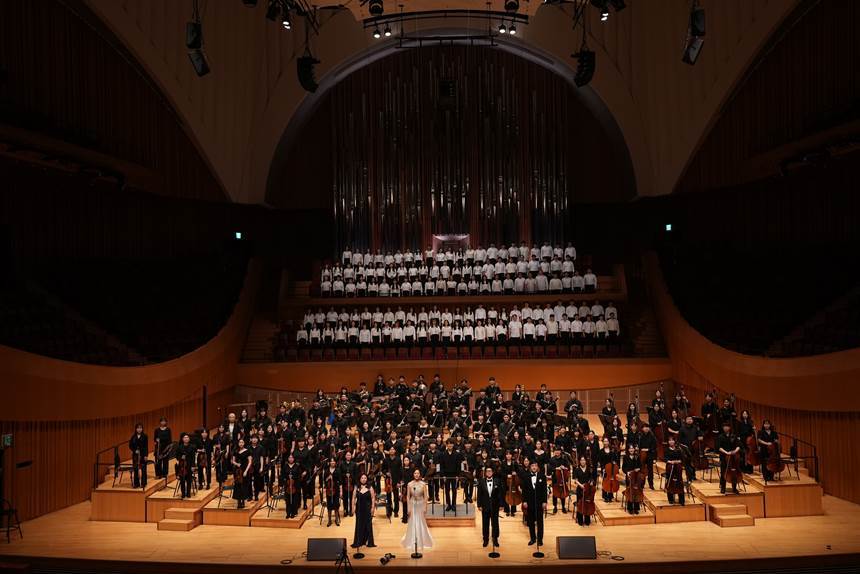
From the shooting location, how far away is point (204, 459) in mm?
10320

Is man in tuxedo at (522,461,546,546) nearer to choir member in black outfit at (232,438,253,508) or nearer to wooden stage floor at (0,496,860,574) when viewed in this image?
wooden stage floor at (0,496,860,574)

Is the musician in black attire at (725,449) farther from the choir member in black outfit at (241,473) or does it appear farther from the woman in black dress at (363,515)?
the choir member in black outfit at (241,473)

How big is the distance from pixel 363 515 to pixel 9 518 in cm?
422

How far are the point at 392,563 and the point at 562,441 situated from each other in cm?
291

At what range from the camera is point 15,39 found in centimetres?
1170

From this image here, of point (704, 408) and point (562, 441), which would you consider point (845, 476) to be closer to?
point (704, 408)

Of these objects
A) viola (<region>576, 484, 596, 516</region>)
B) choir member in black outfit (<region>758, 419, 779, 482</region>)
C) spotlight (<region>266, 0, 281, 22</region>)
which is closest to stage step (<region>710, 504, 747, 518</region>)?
choir member in black outfit (<region>758, 419, 779, 482</region>)

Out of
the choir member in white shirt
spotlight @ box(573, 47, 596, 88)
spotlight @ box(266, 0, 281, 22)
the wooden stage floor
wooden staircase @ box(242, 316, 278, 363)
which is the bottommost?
the wooden stage floor

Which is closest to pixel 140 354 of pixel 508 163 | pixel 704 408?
pixel 704 408

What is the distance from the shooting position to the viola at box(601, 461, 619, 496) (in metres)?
9.62

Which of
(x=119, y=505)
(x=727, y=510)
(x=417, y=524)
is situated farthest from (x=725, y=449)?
(x=119, y=505)

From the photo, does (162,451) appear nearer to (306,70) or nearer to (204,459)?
(204,459)

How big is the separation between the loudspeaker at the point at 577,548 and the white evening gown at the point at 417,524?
1.46 meters

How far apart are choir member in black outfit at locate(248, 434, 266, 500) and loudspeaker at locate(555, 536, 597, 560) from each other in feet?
13.0
